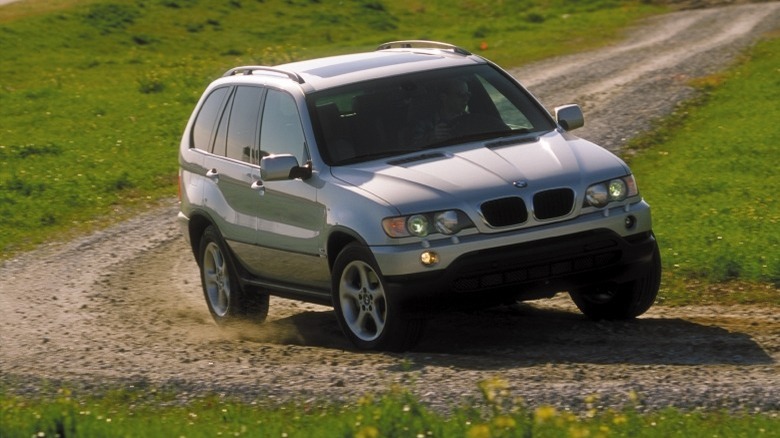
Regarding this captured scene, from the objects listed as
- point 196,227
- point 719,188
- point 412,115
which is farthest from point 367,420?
point 719,188

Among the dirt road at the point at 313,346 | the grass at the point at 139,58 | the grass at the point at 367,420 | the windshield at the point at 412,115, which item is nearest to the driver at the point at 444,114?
the windshield at the point at 412,115

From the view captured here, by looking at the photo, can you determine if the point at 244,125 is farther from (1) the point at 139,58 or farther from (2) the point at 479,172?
(1) the point at 139,58

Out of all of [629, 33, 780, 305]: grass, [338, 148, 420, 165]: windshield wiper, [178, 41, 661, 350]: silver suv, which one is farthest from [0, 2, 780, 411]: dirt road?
[338, 148, 420, 165]: windshield wiper

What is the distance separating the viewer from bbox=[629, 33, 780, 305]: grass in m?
11.5

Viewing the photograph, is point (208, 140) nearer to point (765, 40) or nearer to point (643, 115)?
point (643, 115)

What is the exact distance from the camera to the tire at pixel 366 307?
915 cm

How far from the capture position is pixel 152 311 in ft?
40.1

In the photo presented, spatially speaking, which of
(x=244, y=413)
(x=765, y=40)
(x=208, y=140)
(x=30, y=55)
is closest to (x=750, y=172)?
(x=208, y=140)

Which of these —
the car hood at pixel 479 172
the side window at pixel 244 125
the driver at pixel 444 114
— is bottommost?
the side window at pixel 244 125

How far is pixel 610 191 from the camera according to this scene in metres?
9.43

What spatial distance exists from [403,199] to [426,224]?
20cm

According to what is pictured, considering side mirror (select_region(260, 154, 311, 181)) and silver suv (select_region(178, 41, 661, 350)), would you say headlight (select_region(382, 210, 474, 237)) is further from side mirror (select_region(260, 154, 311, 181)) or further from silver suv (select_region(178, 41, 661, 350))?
side mirror (select_region(260, 154, 311, 181))

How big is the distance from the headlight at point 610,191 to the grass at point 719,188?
1.77 meters

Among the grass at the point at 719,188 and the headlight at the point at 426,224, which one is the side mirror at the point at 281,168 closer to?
the headlight at the point at 426,224
